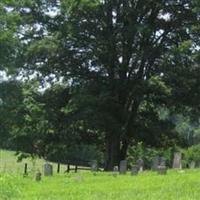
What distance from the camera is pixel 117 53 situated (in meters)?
40.8

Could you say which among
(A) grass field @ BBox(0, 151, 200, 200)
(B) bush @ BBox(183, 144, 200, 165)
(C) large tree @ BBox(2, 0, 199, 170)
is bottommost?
(A) grass field @ BBox(0, 151, 200, 200)

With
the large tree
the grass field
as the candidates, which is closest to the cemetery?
the large tree

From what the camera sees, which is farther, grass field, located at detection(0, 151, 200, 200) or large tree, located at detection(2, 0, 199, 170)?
large tree, located at detection(2, 0, 199, 170)

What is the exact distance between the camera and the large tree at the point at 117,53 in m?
39.2

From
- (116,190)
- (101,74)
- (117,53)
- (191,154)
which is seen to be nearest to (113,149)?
(101,74)

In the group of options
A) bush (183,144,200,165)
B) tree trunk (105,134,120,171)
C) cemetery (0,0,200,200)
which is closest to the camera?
cemetery (0,0,200,200)

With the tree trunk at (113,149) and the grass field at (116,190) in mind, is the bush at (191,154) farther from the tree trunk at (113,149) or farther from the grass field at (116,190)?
the grass field at (116,190)

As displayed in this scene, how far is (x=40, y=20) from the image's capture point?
4256 cm

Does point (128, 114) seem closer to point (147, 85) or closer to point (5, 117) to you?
point (147, 85)

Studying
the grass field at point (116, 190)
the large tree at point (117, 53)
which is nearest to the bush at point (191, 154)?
the large tree at point (117, 53)

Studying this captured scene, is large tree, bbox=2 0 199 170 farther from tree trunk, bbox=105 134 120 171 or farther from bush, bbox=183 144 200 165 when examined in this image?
bush, bbox=183 144 200 165

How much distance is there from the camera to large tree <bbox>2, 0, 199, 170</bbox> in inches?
1543

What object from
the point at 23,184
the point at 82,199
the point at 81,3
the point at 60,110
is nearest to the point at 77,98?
the point at 60,110

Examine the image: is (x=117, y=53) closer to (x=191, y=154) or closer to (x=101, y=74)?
(x=101, y=74)
